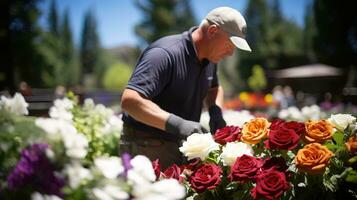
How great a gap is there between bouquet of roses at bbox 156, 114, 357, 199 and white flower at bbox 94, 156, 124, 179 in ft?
2.43

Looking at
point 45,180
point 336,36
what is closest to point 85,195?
point 45,180

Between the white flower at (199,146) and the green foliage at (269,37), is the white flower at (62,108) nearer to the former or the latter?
the white flower at (199,146)

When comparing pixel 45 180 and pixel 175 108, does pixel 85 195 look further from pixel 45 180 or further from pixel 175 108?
pixel 175 108

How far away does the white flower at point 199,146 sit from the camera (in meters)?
2.36

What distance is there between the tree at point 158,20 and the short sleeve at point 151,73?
152ft

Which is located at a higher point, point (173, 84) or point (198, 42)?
point (198, 42)

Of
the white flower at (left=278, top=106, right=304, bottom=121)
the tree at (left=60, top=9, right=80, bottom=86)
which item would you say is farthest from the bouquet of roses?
the tree at (left=60, top=9, right=80, bottom=86)

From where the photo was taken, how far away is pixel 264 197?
80.7 inches

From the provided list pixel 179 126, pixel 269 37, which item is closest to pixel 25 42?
pixel 179 126

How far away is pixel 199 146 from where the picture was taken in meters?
2.35

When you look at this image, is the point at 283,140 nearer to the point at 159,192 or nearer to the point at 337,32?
the point at 159,192

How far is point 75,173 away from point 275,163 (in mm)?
1101

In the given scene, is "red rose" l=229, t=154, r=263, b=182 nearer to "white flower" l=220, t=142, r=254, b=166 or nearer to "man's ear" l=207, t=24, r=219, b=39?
"white flower" l=220, t=142, r=254, b=166

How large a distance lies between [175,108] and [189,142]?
0.58 metres
